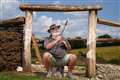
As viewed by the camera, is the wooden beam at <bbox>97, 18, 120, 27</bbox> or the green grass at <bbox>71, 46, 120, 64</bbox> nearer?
the wooden beam at <bbox>97, 18, 120, 27</bbox>

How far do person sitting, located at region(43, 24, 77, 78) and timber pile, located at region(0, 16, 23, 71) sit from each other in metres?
1.54

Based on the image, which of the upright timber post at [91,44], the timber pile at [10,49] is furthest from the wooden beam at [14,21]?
the upright timber post at [91,44]

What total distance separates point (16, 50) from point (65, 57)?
184cm

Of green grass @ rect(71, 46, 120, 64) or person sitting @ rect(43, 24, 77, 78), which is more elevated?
person sitting @ rect(43, 24, 77, 78)

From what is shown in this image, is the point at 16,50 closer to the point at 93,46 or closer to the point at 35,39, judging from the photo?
the point at 35,39

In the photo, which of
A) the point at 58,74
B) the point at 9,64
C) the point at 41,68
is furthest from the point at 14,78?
the point at 41,68

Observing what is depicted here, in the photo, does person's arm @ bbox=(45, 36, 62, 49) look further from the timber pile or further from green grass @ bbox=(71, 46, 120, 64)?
green grass @ bbox=(71, 46, 120, 64)

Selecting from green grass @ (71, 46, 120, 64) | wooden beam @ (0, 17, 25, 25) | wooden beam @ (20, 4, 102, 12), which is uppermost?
wooden beam @ (20, 4, 102, 12)

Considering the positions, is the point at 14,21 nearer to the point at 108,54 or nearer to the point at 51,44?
the point at 51,44

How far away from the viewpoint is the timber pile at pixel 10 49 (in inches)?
486

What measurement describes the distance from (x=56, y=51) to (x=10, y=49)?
179 centimetres

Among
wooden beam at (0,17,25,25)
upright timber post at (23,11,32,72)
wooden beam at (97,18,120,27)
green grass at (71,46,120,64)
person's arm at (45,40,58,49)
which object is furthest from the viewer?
green grass at (71,46,120,64)

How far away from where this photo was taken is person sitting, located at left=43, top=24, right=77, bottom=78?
Result: 10883mm

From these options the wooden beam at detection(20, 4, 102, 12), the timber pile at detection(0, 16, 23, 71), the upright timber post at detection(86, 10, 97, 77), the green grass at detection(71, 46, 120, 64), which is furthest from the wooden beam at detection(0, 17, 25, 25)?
the green grass at detection(71, 46, 120, 64)
